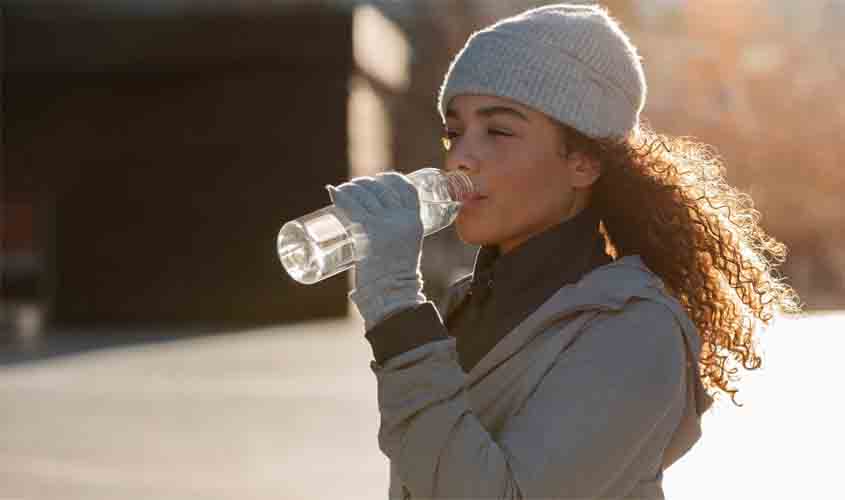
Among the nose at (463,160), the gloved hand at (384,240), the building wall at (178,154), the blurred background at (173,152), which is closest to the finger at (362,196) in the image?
the gloved hand at (384,240)

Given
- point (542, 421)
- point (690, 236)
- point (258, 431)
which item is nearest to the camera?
point (542, 421)

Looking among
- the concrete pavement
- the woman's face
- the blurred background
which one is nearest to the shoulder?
the woman's face

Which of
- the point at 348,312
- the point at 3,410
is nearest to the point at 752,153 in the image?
the point at 348,312

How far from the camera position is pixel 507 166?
2.37m

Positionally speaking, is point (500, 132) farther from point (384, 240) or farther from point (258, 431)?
point (258, 431)

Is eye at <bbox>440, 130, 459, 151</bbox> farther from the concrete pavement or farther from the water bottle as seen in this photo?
the concrete pavement

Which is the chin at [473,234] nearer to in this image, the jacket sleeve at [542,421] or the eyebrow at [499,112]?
the eyebrow at [499,112]

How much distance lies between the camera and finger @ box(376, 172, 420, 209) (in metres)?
2.11

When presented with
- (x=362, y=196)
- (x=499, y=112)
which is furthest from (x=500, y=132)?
(x=362, y=196)

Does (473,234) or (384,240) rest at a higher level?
(473,234)

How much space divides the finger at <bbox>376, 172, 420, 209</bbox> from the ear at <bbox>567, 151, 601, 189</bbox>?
41cm

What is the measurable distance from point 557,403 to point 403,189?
387 mm

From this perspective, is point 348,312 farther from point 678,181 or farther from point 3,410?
point 678,181

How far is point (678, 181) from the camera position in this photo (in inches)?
103
